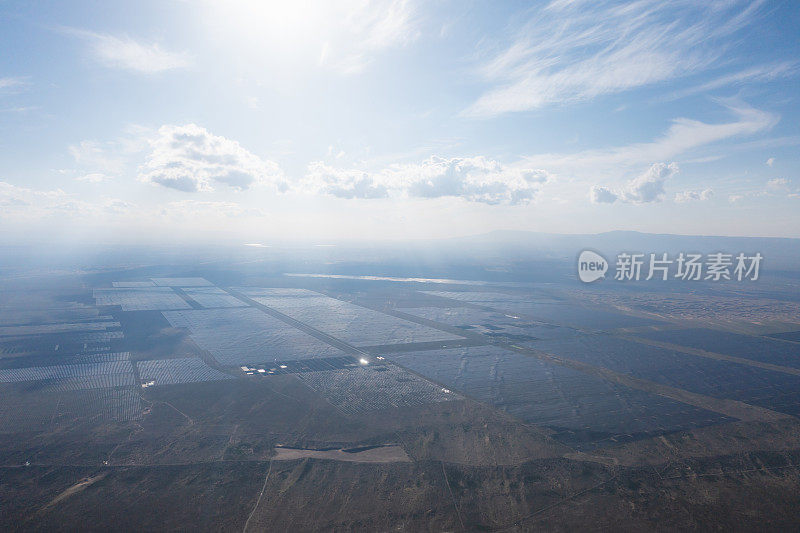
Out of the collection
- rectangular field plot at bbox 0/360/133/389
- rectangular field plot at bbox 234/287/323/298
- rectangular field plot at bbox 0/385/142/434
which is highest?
rectangular field plot at bbox 234/287/323/298

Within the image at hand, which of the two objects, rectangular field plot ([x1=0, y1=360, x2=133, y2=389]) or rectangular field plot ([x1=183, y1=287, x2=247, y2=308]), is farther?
rectangular field plot ([x1=183, y1=287, x2=247, y2=308])

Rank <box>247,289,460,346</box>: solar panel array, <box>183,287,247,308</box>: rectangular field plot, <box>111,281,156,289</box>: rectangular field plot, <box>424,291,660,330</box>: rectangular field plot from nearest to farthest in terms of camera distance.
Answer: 1. <box>247,289,460,346</box>: solar panel array
2. <box>424,291,660,330</box>: rectangular field plot
3. <box>183,287,247,308</box>: rectangular field plot
4. <box>111,281,156,289</box>: rectangular field plot

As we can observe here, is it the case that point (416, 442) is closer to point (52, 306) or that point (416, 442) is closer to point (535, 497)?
point (535, 497)

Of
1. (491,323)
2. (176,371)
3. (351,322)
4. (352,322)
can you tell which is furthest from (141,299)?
(491,323)

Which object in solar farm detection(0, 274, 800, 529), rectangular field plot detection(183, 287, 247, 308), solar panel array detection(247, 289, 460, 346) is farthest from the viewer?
rectangular field plot detection(183, 287, 247, 308)

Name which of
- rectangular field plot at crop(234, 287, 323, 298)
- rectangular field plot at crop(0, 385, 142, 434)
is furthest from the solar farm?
rectangular field plot at crop(234, 287, 323, 298)

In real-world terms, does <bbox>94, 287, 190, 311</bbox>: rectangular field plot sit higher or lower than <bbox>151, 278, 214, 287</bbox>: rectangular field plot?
lower

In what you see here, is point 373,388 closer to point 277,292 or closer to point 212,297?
point 212,297

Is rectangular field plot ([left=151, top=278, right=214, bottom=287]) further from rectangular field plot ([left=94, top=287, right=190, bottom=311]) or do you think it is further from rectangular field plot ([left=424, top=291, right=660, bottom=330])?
rectangular field plot ([left=424, top=291, right=660, bottom=330])
